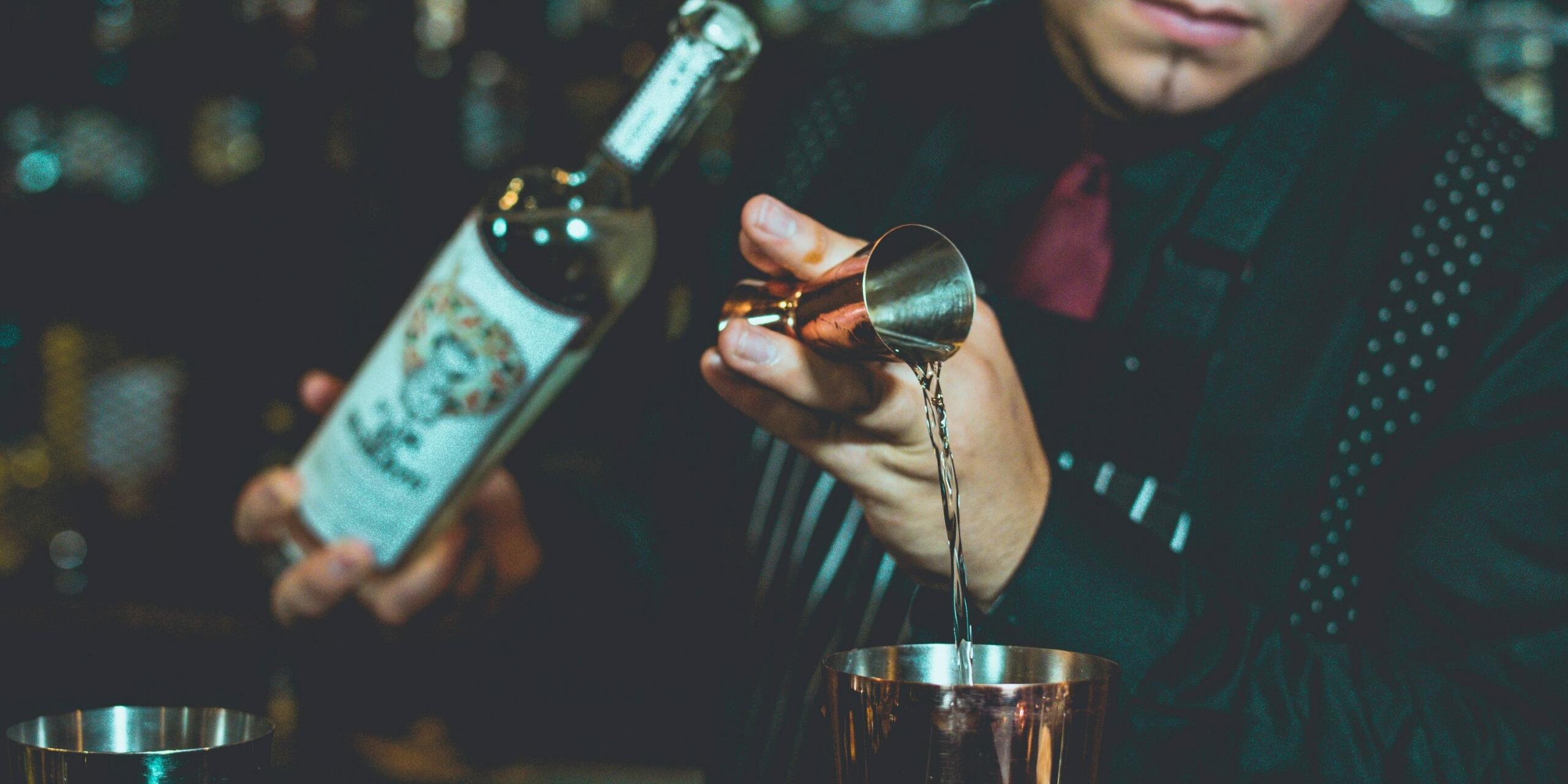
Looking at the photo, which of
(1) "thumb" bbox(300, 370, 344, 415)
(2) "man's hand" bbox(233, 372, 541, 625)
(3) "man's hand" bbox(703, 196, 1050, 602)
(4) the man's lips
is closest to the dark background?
(2) "man's hand" bbox(233, 372, 541, 625)

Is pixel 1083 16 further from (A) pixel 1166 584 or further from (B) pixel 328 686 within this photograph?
(B) pixel 328 686

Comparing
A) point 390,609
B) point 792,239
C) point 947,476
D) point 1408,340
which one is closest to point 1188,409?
point 1408,340

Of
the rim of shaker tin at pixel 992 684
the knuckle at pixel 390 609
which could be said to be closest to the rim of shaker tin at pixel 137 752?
the rim of shaker tin at pixel 992 684

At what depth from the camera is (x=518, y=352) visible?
3.37 ft

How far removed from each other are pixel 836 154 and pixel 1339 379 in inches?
24.5

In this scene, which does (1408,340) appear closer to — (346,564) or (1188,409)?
(1188,409)

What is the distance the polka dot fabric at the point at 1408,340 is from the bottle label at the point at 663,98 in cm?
65

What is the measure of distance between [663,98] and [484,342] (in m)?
0.24

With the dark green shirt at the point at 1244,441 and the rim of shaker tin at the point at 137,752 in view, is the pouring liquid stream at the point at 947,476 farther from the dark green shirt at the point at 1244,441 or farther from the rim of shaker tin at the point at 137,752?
the rim of shaker tin at the point at 137,752

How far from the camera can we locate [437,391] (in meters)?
1.04

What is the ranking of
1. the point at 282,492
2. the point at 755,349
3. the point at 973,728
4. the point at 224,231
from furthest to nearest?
1. the point at 224,231
2. the point at 282,492
3. the point at 755,349
4. the point at 973,728

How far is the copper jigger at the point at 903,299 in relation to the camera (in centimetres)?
61

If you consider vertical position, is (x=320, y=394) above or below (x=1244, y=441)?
above

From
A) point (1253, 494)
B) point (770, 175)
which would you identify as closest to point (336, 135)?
point (770, 175)
